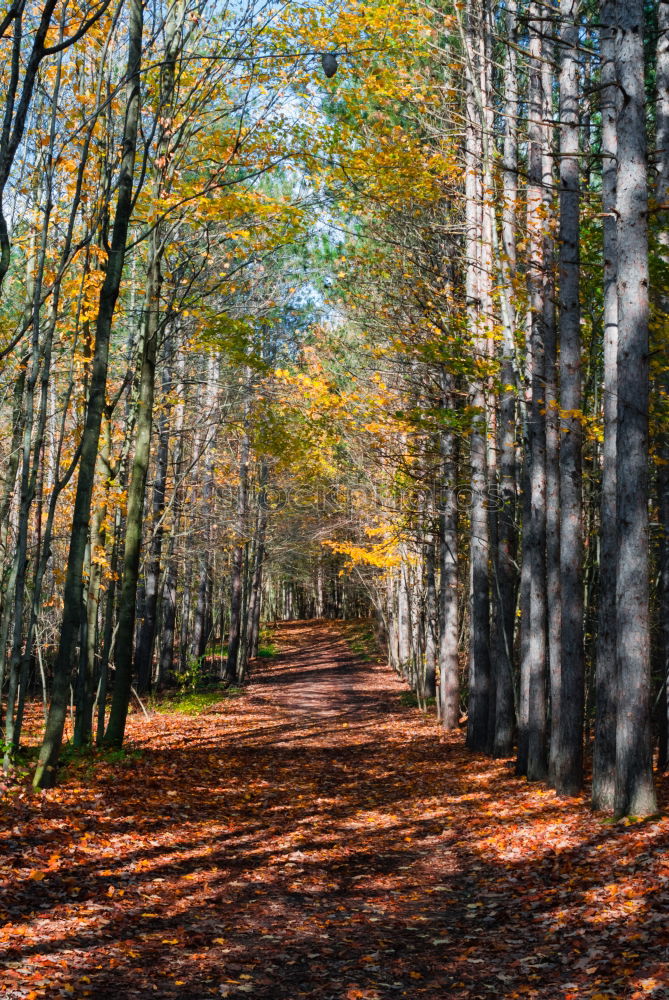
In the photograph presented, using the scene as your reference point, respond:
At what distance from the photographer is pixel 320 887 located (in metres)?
6.82

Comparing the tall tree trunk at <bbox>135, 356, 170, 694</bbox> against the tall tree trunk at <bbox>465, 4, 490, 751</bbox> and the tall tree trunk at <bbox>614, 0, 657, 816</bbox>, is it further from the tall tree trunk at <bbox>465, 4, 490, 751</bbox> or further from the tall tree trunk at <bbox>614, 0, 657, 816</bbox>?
the tall tree trunk at <bbox>614, 0, 657, 816</bbox>

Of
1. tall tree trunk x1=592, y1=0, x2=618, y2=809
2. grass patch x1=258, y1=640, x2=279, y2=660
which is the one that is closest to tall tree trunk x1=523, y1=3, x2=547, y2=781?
tall tree trunk x1=592, y1=0, x2=618, y2=809

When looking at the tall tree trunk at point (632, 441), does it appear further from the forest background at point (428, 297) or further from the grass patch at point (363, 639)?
the grass patch at point (363, 639)

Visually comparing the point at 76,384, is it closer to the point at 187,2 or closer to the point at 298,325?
the point at 187,2

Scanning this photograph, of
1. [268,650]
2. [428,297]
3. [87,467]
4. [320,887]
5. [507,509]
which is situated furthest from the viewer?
[268,650]

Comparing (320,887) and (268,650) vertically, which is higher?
(320,887)

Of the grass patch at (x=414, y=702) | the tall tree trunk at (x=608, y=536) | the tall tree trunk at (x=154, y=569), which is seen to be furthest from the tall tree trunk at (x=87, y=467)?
the grass patch at (x=414, y=702)

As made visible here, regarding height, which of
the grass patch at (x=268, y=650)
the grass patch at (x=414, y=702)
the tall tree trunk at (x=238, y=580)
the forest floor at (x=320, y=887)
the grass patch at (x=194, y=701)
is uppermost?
the tall tree trunk at (x=238, y=580)

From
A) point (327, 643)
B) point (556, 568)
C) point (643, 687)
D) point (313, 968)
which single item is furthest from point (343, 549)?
point (327, 643)

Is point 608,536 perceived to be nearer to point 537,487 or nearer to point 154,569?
point 537,487

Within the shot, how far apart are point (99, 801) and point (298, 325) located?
17.6 meters

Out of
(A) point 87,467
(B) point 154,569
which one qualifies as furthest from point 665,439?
(B) point 154,569

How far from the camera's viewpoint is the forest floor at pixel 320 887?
473 cm

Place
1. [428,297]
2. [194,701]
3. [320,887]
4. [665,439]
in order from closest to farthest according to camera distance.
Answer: [320,887] < [665,439] < [428,297] < [194,701]
